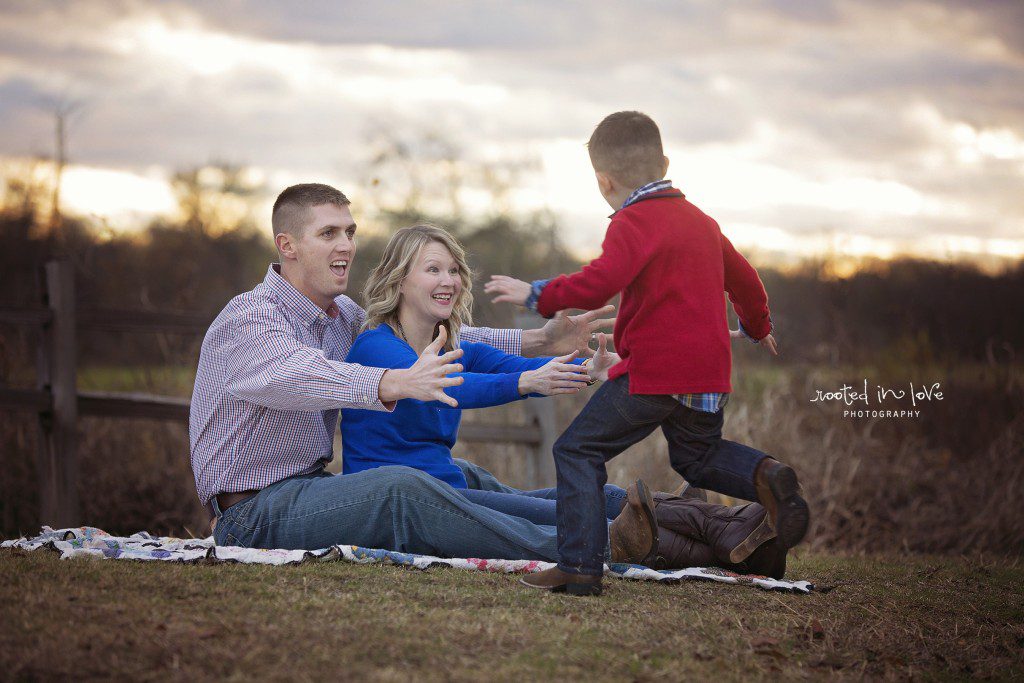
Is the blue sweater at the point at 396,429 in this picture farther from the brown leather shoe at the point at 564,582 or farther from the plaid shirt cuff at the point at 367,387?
the brown leather shoe at the point at 564,582

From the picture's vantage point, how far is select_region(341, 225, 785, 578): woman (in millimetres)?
4273

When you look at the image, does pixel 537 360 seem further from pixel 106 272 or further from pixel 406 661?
pixel 106 272

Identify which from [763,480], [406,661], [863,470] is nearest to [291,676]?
[406,661]

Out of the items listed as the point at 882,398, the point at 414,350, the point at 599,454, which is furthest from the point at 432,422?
the point at 882,398

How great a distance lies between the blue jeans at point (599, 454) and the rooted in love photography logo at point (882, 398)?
16.3 feet

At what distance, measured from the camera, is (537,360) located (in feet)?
14.9

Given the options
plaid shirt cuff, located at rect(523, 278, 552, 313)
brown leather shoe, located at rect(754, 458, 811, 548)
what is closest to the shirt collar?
plaid shirt cuff, located at rect(523, 278, 552, 313)

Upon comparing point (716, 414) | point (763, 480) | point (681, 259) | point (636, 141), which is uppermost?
point (636, 141)

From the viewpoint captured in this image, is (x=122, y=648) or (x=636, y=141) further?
(x=636, y=141)

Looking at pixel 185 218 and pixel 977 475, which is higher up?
pixel 185 218

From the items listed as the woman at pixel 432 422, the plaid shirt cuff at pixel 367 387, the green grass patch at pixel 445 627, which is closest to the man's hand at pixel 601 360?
the woman at pixel 432 422

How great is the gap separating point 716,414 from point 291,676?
6.24ft

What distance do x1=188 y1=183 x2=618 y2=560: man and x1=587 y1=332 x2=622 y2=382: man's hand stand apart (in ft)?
0.74

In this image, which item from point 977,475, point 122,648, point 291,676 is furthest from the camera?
point 977,475
